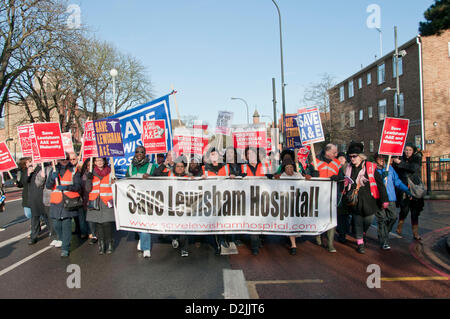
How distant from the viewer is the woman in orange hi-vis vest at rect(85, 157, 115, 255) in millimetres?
6699

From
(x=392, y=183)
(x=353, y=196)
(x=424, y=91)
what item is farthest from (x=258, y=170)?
(x=424, y=91)

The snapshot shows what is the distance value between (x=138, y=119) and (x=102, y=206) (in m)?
2.55

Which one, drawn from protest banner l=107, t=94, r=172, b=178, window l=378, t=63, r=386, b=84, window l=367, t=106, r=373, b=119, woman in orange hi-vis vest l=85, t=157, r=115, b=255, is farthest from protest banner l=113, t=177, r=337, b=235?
window l=367, t=106, r=373, b=119

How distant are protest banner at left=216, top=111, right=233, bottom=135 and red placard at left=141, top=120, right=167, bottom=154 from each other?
7.39 feet

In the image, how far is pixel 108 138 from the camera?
269 inches

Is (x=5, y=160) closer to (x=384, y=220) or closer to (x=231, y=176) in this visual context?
(x=231, y=176)

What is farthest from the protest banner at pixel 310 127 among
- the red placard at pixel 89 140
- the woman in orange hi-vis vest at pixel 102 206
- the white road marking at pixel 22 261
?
the white road marking at pixel 22 261

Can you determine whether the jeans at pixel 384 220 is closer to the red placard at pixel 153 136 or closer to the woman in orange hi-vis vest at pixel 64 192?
the red placard at pixel 153 136

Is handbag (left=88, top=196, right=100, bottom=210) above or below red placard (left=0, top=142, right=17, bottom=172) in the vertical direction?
below

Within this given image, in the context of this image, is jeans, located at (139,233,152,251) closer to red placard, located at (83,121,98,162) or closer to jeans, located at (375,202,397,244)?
red placard, located at (83,121,98,162)

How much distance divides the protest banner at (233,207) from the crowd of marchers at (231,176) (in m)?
0.21
